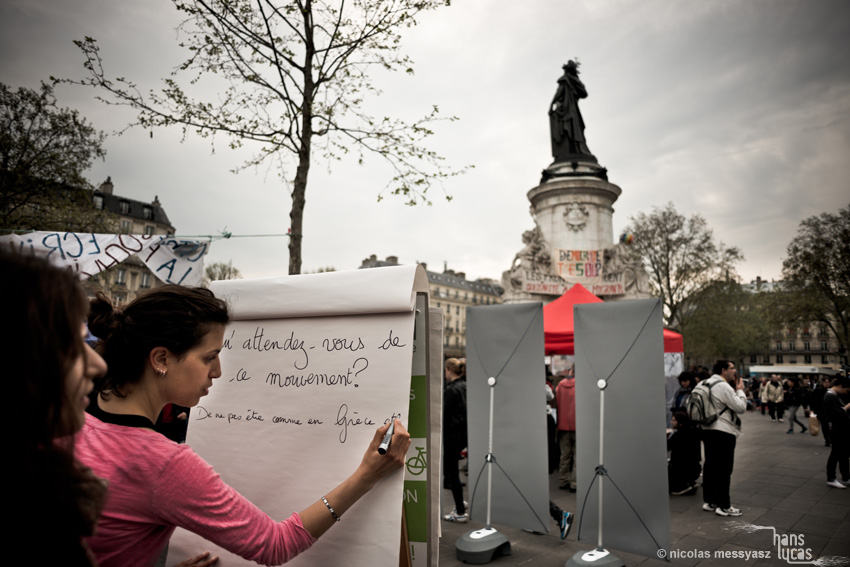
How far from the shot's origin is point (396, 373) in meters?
1.88

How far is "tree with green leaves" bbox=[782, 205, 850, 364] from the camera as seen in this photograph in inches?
966

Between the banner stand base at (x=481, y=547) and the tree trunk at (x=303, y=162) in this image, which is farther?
the tree trunk at (x=303, y=162)

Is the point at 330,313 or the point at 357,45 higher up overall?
the point at 357,45

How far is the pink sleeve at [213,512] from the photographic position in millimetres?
1198

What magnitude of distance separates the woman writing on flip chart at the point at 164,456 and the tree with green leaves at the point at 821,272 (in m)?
30.4

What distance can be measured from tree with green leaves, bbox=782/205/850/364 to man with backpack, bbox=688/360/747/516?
23831 mm

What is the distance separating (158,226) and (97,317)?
58092 millimetres

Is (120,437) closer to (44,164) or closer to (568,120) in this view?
(44,164)

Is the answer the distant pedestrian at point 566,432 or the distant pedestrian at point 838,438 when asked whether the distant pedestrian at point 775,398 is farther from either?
the distant pedestrian at point 566,432

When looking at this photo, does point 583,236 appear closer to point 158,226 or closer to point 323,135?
point 323,135

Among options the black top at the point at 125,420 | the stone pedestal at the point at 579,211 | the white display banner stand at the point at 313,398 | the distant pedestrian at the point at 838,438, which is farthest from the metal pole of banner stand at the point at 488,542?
the stone pedestal at the point at 579,211

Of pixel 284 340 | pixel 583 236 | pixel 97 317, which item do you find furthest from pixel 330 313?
pixel 583 236

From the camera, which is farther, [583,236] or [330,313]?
[583,236]

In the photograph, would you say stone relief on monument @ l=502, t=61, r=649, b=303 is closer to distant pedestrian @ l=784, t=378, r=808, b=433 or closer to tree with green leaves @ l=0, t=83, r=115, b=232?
distant pedestrian @ l=784, t=378, r=808, b=433
